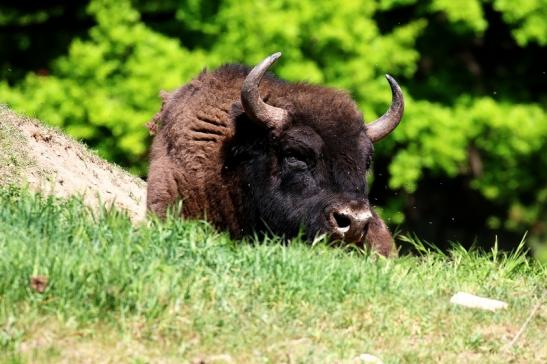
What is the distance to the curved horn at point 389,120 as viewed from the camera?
977 centimetres

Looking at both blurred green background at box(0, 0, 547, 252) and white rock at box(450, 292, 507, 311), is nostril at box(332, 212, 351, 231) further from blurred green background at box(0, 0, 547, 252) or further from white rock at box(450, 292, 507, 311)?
blurred green background at box(0, 0, 547, 252)

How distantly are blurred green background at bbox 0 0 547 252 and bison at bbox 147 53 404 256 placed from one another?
28.8ft

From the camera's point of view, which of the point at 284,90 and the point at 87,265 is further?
the point at 284,90

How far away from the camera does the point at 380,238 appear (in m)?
9.43

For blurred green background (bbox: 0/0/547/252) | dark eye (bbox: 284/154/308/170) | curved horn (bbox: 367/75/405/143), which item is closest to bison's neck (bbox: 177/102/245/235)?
dark eye (bbox: 284/154/308/170)

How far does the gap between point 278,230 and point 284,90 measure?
1.20 metres

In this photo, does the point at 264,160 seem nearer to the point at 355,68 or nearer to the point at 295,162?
the point at 295,162

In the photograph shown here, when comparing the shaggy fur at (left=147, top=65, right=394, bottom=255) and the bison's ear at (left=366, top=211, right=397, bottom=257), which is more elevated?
the shaggy fur at (left=147, top=65, right=394, bottom=255)

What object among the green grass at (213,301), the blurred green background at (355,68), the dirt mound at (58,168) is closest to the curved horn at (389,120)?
the dirt mound at (58,168)

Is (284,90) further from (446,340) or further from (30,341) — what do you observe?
(30,341)

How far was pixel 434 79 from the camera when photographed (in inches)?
846

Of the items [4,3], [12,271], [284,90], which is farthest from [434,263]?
[4,3]

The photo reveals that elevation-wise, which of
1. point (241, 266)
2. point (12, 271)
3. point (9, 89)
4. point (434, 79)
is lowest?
point (434, 79)

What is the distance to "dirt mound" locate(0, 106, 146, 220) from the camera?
31.1ft
